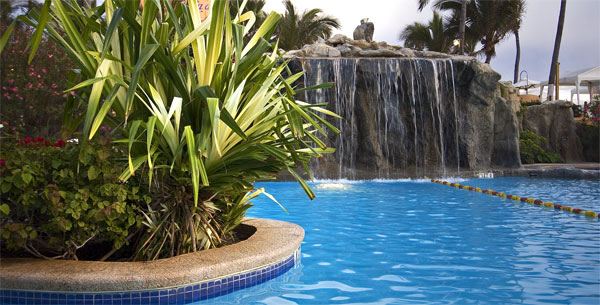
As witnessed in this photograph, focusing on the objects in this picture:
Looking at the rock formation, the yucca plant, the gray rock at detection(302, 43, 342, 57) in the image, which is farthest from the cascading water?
the yucca plant

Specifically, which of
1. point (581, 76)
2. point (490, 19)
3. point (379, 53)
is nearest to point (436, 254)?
point (379, 53)

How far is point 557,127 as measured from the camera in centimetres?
1716

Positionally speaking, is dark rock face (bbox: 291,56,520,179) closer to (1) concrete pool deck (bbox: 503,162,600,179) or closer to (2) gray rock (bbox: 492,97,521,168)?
(2) gray rock (bbox: 492,97,521,168)

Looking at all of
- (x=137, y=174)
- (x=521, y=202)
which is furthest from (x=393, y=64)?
(x=137, y=174)

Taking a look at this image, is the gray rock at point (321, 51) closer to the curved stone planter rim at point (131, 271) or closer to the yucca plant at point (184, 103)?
the yucca plant at point (184, 103)

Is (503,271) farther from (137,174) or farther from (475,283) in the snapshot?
(137,174)

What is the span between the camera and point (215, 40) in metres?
3.01

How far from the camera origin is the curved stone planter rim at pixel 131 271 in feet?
8.57

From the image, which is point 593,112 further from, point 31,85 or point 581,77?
point 31,85

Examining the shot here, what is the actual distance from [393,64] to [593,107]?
9481 mm

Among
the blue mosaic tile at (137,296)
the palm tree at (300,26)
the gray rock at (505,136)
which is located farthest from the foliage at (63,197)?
the palm tree at (300,26)

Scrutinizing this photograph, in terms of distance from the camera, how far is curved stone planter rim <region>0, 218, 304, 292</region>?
2611 millimetres

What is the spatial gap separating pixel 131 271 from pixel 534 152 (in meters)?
16.2

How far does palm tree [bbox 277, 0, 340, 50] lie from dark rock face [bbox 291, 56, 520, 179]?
12337 millimetres
